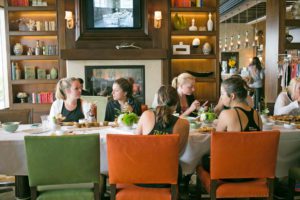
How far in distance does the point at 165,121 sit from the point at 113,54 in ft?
13.3

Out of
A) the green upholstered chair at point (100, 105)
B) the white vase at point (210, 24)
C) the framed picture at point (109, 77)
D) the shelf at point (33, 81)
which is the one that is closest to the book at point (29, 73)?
the shelf at point (33, 81)

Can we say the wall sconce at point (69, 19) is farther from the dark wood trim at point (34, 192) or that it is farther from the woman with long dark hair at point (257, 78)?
the woman with long dark hair at point (257, 78)

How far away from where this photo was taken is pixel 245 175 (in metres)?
2.54

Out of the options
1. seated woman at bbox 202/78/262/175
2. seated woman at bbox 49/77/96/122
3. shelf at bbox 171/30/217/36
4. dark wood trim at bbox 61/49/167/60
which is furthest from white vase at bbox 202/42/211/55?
seated woman at bbox 202/78/262/175

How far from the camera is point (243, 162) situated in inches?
98.8

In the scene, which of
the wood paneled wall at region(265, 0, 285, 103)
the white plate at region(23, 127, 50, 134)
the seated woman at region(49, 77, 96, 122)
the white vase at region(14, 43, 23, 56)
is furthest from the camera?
the white vase at region(14, 43, 23, 56)

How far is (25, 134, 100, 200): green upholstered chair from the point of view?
2.31 m

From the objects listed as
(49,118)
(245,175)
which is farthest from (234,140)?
(49,118)

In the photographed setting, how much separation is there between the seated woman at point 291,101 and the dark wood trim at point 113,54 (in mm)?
2759

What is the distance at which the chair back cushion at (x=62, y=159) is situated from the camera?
231 cm

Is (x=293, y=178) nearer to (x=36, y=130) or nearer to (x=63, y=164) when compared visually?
(x=63, y=164)

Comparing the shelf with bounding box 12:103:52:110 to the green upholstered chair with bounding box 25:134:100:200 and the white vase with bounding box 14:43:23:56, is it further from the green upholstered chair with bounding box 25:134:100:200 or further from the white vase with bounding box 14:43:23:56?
the green upholstered chair with bounding box 25:134:100:200

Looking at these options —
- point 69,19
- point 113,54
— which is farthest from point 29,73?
point 113,54

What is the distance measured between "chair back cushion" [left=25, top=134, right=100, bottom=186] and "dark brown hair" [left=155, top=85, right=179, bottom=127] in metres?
0.49
